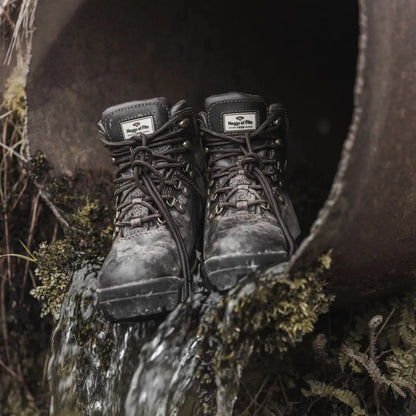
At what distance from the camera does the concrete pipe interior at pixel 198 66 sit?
2680 millimetres

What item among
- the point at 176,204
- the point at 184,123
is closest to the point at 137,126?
the point at 184,123

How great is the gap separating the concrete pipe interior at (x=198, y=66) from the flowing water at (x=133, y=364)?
0.87m

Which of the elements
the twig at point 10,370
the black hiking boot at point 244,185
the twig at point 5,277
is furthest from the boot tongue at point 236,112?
the twig at point 10,370

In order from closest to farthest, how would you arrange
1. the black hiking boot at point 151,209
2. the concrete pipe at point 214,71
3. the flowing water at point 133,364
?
the flowing water at point 133,364, the black hiking boot at point 151,209, the concrete pipe at point 214,71

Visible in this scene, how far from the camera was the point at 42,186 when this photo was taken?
264 cm

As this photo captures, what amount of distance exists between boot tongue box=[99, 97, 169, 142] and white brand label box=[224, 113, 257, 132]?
20cm

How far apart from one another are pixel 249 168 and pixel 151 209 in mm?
333

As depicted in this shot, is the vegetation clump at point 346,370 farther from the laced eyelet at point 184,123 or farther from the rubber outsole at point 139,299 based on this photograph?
the laced eyelet at point 184,123

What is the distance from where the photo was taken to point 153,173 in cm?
201

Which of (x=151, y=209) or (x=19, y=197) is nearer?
(x=151, y=209)

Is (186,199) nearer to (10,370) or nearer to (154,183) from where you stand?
(154,183)

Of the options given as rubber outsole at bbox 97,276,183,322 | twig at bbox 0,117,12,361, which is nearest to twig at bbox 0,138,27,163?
twig at bbox 0,117,12,361

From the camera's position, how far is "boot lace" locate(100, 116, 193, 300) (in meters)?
1.96

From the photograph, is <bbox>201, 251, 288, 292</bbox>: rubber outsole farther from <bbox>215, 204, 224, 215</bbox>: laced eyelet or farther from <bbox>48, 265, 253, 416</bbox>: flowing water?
<bbox>215, 204, 224, 215</bbox>: laced eyelet
